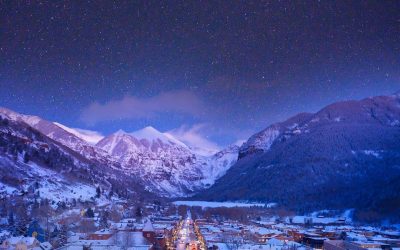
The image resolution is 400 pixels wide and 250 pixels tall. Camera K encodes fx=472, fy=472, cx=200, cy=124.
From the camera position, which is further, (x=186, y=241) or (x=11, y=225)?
(x=186, y=241)

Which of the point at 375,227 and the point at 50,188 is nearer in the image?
the point at 375,227

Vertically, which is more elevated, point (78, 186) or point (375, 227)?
point (78, 186)

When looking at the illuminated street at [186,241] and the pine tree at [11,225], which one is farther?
the illuminated street at [186,241]

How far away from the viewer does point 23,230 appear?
77688mm

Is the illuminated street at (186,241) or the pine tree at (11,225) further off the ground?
the pine tree at (11,225)

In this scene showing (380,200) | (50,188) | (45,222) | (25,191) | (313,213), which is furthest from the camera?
A: (313,213)

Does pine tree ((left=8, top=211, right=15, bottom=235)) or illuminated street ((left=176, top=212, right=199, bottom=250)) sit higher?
pine tree ((left=8, top=211, right=15, bottom=235))

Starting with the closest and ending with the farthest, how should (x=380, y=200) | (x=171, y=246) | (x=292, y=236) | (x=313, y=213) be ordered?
(x=171, y=246) → (x=292, y=236) → (x=380, y=200) → (x=313, y=213)

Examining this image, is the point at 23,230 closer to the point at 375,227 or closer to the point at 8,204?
the point at 8,204

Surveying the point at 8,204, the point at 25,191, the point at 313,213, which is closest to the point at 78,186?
the point at 25,191

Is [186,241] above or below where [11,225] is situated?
below

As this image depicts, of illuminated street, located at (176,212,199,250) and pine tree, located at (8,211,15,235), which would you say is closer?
pine tree, located at (8,211,15,235)

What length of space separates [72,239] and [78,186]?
386 ft

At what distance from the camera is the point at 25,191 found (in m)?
143
